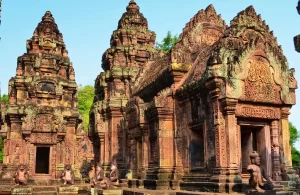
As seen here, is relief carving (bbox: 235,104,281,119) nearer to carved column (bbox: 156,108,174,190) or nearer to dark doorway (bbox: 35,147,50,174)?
carved column (bbox: 156,108,174,190)

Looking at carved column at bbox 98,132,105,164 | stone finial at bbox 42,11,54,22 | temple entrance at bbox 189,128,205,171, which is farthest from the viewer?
stone finial at bbox 42,11,54,22

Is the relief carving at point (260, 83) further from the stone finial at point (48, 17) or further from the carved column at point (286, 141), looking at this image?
the stone finial at point (48, 17)

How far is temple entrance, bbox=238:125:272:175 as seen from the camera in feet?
34.3

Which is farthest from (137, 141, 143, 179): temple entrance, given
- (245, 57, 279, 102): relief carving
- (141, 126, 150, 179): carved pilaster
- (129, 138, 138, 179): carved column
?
(245, 57, 279, 102): relief carving

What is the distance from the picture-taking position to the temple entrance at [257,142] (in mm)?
10469

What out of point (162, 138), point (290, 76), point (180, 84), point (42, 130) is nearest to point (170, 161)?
point (162, 138)

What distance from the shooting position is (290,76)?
11.2 metres

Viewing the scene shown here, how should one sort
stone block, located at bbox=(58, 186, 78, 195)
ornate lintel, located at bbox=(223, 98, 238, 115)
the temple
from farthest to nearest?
stone block, located at bbox=(58, 186, 78, 195) < the temple < ornate lintel, located at bbox=(223, 98, 238, 115)

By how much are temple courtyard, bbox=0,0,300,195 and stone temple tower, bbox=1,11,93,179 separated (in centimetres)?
8

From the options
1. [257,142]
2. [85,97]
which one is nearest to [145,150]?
[257,142]

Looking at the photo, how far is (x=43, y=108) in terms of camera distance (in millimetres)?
20703

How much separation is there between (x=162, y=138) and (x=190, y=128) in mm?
1049

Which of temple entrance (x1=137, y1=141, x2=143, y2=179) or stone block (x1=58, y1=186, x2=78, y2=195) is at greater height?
temple entrance (x1=137, y1=141, x2=143, y2=179)

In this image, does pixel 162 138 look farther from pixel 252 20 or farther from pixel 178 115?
pixel 252 20
